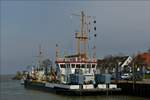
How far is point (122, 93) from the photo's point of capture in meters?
47.1

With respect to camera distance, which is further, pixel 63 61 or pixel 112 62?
pixel 112 62

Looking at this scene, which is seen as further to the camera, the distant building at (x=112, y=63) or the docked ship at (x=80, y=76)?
the distant building at (x=112, y=63)

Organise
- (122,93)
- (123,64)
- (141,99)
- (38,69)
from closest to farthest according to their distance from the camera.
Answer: (141,99), (122,93), (38,69), (123,64)

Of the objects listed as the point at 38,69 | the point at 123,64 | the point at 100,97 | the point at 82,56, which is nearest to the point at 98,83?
the point at 100,97

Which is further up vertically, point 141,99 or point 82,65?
point 82,65

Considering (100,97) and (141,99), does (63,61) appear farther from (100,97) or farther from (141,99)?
(141,99)

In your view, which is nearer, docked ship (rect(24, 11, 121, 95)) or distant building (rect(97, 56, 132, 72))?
docked ship (rect(24, 11, 121, 95))

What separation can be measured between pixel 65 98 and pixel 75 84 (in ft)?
Result: 7.40

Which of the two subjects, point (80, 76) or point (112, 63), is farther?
point (112, 63)

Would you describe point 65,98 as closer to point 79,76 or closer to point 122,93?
point 79,76

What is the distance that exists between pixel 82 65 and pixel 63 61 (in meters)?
2.79

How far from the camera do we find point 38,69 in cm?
8412

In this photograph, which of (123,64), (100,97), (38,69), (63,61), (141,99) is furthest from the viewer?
(123,64)

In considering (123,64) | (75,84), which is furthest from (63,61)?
(123,64)
